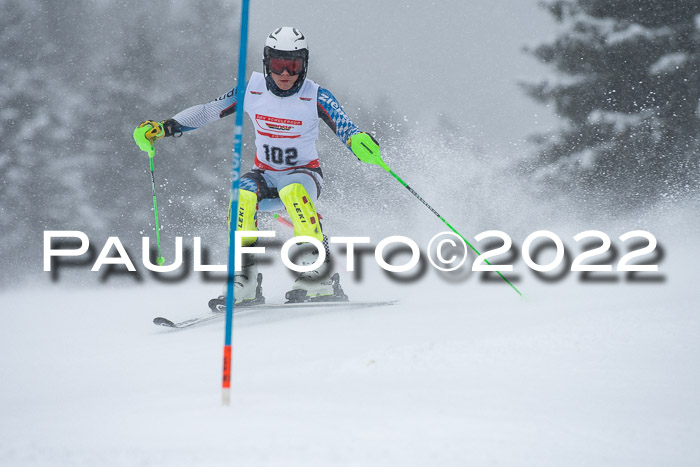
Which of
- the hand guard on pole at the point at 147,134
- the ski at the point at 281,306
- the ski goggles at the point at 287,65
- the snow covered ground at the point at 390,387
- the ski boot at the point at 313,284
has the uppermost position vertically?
the ski goggles at the point at 287,65

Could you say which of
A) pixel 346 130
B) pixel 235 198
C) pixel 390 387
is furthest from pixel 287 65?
pixel 390 387

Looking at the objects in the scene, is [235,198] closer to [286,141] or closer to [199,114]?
[286,141]

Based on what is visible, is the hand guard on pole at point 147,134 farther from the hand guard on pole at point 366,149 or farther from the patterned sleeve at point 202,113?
the hand guard on pole at point 366,149

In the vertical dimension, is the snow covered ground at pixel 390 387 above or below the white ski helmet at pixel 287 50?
below

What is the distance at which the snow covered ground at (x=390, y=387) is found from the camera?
192 centimetres

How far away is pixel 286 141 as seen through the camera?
5098 mm

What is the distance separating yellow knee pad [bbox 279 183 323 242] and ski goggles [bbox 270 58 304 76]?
852 mm

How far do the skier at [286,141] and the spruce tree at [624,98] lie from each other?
8703mm

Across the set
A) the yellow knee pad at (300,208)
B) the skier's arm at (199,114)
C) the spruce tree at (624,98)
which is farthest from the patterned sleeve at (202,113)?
the spruce tree at (624,98)

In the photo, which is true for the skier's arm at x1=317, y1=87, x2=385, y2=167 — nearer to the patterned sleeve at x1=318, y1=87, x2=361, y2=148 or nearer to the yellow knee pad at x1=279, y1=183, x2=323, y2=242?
the patterned sleeve at x1=318, y1=87, x2=361, y2=148

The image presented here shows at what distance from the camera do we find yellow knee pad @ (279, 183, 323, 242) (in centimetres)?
490

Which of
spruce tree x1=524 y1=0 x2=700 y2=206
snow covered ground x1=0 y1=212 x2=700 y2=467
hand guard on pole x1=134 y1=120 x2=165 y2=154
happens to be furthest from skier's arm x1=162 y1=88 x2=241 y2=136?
spruce tree x1=524 y1=0 x2=700 y2=206

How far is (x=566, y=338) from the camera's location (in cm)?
313

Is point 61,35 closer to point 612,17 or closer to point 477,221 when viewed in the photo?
point 477,221
